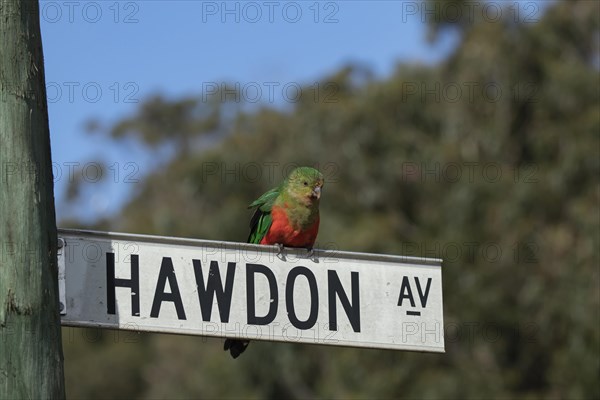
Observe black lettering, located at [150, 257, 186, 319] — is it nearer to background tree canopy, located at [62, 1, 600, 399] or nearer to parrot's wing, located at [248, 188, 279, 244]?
parrot's wing, located at [248, 188, 279, 244]

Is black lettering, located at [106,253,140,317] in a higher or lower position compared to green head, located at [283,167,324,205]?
lower

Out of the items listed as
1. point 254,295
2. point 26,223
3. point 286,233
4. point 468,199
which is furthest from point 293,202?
point 468,199

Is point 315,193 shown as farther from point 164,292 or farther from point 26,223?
point 26,223

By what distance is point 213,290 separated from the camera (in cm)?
330

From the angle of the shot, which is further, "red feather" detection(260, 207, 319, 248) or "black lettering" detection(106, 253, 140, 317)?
"red feather" detection(260, 207, 319, 248)

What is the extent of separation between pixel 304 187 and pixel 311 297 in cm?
235

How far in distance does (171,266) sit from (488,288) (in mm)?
12568

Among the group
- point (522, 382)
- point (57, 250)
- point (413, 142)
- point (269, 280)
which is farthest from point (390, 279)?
A: point (413, 142)

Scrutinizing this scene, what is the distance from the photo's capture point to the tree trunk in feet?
8.38

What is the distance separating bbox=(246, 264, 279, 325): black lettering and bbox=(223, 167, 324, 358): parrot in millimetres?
1922

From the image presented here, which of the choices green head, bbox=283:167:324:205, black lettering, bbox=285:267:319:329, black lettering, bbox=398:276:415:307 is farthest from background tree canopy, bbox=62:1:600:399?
black lettering, bbox=285:267:319:329

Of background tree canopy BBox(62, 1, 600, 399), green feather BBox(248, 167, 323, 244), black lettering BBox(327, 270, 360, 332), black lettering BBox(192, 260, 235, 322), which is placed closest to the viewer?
black lettering BBox(192, 260, 235, 322)

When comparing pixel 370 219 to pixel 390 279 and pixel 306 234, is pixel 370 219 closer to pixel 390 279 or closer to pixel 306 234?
pixel 306 234

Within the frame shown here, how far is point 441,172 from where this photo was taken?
1666 cm
